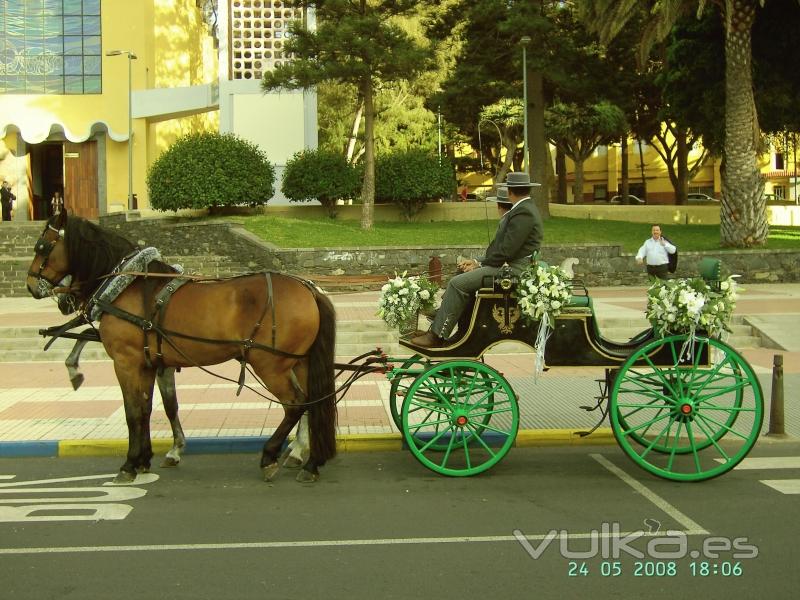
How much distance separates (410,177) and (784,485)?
26.3 meters

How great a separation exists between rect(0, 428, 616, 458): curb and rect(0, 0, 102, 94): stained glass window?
33943 mm

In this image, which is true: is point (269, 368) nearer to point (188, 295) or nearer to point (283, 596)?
point (188, 295)

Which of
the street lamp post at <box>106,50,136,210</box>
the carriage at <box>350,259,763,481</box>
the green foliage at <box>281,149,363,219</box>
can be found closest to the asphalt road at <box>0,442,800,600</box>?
the carriage at <box>350,259,763,481</box>

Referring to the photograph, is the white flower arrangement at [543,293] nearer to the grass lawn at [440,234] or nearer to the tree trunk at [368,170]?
the grass lawn at [440,234]

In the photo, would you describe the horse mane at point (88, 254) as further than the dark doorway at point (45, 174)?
No

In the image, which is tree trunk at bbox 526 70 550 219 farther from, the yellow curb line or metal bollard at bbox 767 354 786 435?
the yellow curb line

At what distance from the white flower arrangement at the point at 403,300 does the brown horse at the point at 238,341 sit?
0.67m

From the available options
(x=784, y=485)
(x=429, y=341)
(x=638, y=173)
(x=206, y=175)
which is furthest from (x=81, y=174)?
(x=638, y=173)

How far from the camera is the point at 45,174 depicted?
43.1m

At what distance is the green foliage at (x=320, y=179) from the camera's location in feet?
106

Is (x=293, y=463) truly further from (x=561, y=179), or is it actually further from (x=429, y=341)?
(x=561, y=179)

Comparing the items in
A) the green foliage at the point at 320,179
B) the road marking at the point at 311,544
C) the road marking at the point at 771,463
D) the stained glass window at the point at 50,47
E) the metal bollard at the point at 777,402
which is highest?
the stained glass window at the point at 50,47

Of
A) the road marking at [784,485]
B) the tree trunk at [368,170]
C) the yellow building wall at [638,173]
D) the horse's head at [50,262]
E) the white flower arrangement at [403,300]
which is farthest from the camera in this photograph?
the yellow building wall at [638,173]

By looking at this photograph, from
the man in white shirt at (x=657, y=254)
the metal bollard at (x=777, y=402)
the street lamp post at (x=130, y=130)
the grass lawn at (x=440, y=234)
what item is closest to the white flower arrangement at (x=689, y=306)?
the metal bollard at (x=777, y=402)
